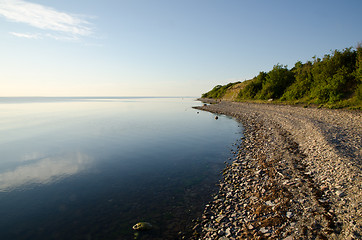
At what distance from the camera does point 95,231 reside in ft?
29.4

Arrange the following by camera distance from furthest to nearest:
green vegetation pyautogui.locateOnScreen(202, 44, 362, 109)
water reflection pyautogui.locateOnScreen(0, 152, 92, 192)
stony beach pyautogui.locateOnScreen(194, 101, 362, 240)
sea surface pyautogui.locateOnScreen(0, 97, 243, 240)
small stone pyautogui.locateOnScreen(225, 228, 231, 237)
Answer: green vegetation pyautogui.locateOnScreen(202, 44, 362, 109) < water reflection pyautogui.locateOnScreen(0, 152, 92, 192) < sea surface pyautogui.locateOnScreen(0, 97, 243, 240) < small stone pyautogui.locateOnScreen(225, 228, 231, 237) < stony beach pyautogui.locateOnScreen(194, 101, 362, 240)

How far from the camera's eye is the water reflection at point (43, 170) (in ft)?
47.4

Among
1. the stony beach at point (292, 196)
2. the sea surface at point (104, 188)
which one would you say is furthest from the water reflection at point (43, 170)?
the stony beach at point (292, 196)

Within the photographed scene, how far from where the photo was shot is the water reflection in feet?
47.4

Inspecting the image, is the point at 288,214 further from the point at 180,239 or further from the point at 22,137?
the point at 22,137

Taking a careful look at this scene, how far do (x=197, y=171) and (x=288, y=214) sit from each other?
8.24 m

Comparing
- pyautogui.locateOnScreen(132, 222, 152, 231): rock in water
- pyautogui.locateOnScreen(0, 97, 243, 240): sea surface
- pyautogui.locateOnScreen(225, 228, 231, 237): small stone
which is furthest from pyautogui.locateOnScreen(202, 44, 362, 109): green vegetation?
pyautogui.locateOnScreen(132, 222, 152, 231): rock in water

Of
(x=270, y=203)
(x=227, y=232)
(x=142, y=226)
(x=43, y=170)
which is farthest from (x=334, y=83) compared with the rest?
(x=43, y=170)

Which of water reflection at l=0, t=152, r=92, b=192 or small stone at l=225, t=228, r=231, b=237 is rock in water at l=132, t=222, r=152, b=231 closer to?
small stone at l=225, t=228, r=231, b=237

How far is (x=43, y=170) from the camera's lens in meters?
16.8

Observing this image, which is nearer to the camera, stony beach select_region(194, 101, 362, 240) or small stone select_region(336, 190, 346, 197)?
stony beach select_region(194, 101, 362, 240)

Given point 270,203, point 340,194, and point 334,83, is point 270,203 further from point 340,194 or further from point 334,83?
point 334,83

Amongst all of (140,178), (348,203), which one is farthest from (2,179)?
(348,203)

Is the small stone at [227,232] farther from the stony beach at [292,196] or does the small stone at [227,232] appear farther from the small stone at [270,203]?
the small stone at [270,203]
